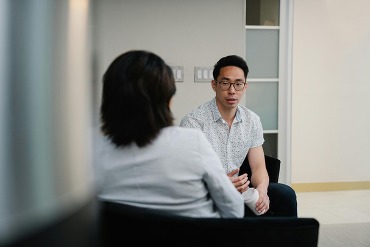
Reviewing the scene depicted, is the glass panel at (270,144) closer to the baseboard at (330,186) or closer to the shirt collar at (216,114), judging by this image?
the baseboard at (330,186)

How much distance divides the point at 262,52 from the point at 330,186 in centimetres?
171

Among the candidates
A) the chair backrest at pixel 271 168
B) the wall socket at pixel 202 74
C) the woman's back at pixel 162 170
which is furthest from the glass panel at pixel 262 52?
the woman's back at pixel 162 170

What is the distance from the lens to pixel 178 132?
3.83ft

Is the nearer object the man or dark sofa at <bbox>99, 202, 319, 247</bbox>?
dark sofa at <bbox>99, 202, 319, 247</bbox>

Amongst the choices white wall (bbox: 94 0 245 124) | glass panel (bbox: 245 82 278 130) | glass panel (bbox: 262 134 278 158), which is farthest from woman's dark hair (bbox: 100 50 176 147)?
glass panel (bbox: 262 134 278 158)

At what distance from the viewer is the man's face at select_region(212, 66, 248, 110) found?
7.62 feet

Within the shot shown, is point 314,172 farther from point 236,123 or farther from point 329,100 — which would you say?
point 236,123

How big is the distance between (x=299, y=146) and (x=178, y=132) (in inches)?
151

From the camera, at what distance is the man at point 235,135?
2285 mm

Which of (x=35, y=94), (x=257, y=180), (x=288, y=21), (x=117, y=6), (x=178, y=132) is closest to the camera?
(x=35, y=94)

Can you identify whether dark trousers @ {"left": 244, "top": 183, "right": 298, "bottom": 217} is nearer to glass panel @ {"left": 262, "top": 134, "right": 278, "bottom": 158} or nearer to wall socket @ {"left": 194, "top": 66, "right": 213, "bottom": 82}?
wall socket @ {"left": 194, "top": 66, "right": 213, "bottom": 82}

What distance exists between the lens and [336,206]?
13.5 feet

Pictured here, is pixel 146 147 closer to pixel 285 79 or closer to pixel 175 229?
pixel 175 229

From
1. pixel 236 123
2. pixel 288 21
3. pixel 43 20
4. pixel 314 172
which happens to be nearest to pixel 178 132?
pixel 43 20
